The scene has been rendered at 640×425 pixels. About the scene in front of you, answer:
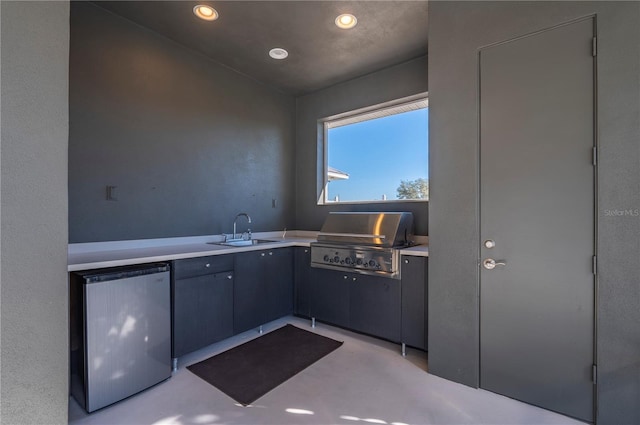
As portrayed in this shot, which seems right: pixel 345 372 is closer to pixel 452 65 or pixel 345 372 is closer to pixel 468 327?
pixel 468 327

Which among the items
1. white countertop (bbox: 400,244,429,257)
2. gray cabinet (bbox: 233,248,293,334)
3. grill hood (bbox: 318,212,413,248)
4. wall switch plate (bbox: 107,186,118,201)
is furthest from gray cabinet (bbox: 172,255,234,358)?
white countertop (bbox: 400,244,429,257)

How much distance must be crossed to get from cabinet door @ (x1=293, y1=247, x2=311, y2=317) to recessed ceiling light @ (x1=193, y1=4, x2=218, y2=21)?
2.36 m

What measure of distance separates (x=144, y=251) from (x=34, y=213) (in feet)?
4.57

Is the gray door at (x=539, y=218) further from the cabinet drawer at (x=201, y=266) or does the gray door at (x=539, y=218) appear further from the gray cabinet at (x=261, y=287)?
the cabinet drawer at (x=201, y=266)

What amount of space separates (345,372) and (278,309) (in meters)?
1.12

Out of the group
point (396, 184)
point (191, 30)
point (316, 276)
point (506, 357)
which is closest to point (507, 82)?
point (396, 184)

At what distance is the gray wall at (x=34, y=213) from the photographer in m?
1.09

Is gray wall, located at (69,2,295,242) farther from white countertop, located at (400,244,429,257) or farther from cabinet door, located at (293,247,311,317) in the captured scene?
white countertop, located at (400,244,429,257)

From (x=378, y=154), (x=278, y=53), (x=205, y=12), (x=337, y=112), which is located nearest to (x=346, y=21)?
(x=278, y=53)

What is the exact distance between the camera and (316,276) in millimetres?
3164

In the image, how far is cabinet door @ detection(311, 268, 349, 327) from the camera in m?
2.96

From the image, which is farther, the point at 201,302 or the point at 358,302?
the point at 358,302

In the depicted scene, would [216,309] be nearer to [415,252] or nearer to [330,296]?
[330,296]

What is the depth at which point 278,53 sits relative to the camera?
309cm
